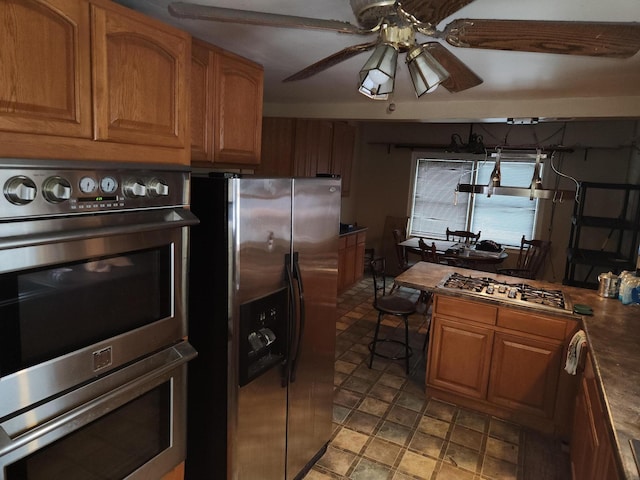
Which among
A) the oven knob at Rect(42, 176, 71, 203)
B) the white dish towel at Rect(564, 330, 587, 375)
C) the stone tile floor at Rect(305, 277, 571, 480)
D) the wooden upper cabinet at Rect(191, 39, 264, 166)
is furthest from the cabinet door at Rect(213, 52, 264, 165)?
the white dish towel at Rect(564, 330, 587, 375)

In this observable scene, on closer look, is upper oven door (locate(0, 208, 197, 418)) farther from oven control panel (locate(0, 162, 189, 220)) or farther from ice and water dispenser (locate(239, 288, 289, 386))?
ice and water dispenser (locate(239, 288, 289, 386))

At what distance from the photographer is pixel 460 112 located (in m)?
3.68

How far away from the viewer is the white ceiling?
1771mm

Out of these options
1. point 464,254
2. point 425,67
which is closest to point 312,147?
point 464,254

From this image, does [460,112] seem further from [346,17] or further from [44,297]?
[44,297]

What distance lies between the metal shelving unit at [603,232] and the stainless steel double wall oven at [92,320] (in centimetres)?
424

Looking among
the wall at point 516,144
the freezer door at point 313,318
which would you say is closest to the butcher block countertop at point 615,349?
the freezer door at point 313,318

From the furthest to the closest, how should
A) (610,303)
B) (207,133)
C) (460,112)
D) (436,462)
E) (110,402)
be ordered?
1. (460,112)
2. (610,303)
3. (436,462)
4. (207,133)
5. (110,402)

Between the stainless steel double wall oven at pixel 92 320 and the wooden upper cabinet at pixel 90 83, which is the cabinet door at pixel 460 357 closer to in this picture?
the stainless steel double wall oven at pixel 92 320

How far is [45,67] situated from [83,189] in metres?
0.34

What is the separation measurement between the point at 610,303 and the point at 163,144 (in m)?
3.00

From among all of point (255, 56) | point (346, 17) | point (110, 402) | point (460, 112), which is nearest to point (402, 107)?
point (460, 112)

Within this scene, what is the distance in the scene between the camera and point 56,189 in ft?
3.80

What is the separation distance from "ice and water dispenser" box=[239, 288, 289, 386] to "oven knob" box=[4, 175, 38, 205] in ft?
2.98
